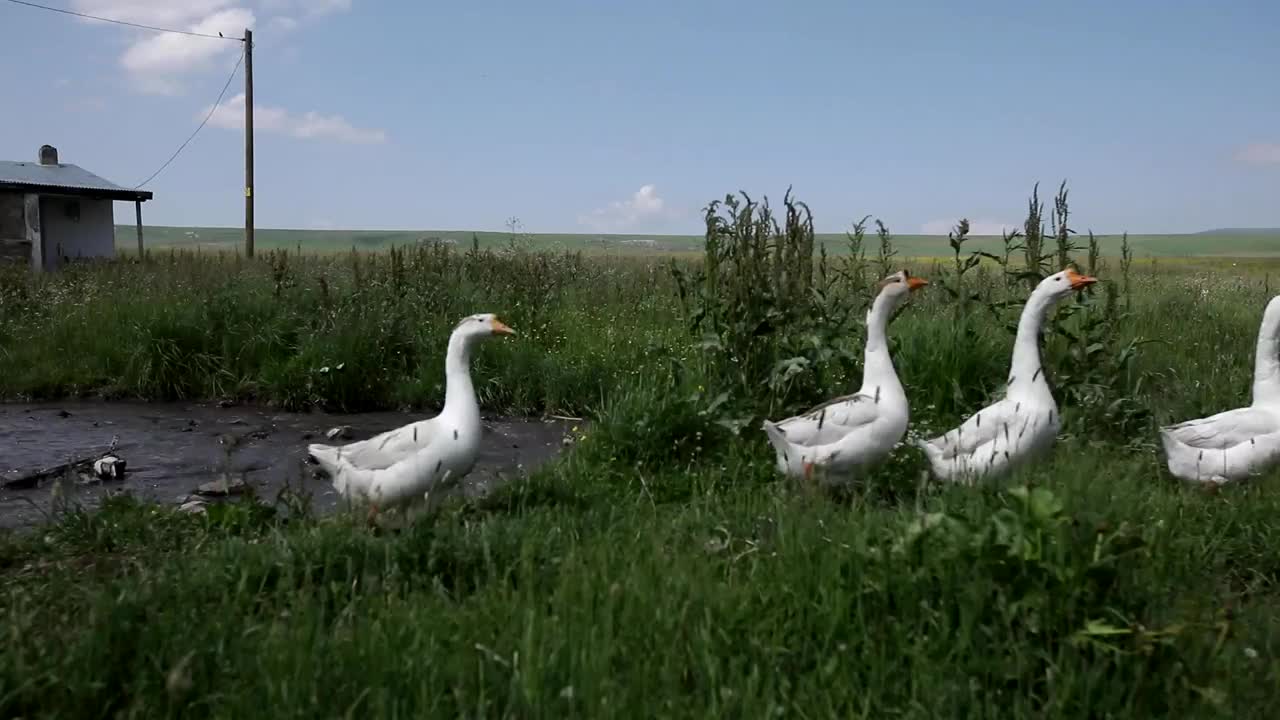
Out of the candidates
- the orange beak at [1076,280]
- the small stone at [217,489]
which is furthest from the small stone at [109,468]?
the orange beak at [1076,280]

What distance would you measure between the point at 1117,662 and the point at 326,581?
292 cm

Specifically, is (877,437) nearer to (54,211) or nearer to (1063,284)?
(1063,284)

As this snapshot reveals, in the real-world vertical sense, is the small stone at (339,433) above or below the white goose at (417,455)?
below

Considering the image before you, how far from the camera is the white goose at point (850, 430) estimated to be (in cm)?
536

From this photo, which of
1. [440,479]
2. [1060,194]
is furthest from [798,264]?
[440,479]

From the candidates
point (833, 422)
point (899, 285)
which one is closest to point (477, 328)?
point (833, 422)

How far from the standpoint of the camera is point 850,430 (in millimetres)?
5453

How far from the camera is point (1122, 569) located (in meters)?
3.31

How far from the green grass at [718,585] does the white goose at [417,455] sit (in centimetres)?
32

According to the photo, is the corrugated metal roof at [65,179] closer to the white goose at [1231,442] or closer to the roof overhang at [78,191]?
the roof overhang at [78,191]

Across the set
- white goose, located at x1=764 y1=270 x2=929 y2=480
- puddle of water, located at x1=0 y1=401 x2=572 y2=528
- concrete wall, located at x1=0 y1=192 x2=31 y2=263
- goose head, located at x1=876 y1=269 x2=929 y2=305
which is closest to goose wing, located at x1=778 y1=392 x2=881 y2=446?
white goose, located at x1=764 y1=270 x2=929 y2=480

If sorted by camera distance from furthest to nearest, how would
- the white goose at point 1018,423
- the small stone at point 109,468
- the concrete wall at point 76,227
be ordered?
the concrete wall at point 76,227 < the small stone at point 109,468 < the white goose at point 1018,423

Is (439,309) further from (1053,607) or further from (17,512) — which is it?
(1053,607)

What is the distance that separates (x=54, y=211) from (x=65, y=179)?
253cm
